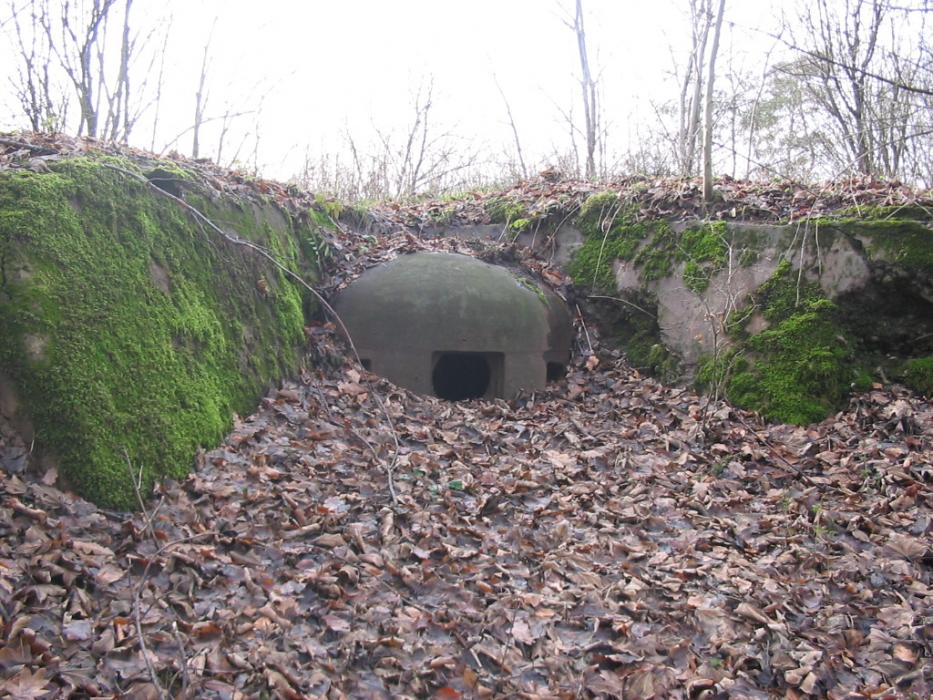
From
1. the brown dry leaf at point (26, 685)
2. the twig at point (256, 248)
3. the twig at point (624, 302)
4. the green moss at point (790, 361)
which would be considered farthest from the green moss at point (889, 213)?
the brown dry leaf at point (26, 685)

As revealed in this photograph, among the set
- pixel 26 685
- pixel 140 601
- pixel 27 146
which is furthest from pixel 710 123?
pixel 26 685

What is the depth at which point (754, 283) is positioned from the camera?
7344mm

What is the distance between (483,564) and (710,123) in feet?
19.5

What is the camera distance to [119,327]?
14.7 feet

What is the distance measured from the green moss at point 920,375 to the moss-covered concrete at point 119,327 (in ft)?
18.7

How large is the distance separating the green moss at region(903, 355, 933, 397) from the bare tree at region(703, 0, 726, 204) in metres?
2.86

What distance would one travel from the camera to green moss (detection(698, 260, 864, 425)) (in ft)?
21.3

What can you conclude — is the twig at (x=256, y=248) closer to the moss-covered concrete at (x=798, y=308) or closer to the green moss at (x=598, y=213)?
the moss-covered concrete at (x=798, y=308)

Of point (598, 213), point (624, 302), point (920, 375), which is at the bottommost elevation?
point (920, 375)

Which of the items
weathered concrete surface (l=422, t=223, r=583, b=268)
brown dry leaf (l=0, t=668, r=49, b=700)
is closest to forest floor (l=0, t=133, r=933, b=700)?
brown dry leaf (l=0, t=668, r=49, b=700)

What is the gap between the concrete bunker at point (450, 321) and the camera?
7.18 metres

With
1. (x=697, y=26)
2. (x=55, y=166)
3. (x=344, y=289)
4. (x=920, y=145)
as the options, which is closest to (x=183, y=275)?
(x=55, y=166)

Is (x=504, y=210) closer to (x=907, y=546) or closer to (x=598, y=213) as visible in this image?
(x=598, y=213)

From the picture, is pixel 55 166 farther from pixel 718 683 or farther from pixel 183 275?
pixel 718 683
